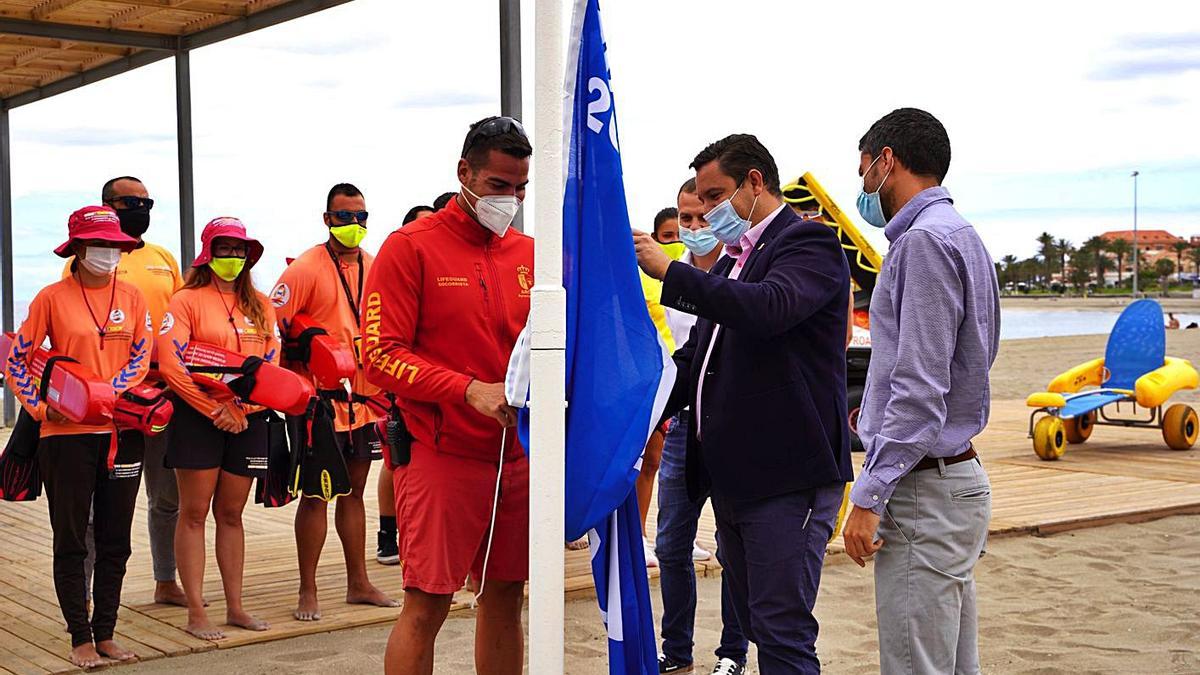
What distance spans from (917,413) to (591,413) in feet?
2.49

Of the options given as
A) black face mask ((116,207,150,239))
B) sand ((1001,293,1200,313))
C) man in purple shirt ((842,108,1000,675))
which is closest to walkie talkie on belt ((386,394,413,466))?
man in purple shirt ((842,108,1000,675))

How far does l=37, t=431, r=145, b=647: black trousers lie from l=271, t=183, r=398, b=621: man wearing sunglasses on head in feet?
3.10

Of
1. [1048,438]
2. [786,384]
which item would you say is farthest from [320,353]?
[1048,438]

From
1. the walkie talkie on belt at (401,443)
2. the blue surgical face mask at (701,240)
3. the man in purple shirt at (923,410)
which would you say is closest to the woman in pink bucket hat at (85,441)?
the walkie talkie on belt at (401,443)

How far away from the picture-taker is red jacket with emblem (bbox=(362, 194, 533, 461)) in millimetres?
3602

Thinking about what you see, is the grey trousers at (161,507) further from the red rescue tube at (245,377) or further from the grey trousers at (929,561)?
the grey trousers at (929,561)

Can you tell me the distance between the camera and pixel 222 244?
5.68 meters

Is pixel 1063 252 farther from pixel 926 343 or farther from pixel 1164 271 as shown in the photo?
pixel 926 343

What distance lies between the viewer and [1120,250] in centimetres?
10188

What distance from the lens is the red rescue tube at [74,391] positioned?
496cm

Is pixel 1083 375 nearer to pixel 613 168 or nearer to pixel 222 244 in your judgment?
pixel 222 244

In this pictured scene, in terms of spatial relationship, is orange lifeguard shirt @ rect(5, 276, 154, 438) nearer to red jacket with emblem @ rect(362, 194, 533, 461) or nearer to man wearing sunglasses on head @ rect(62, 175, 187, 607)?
man wearing sunglasses on head @ rect(62, 175, 187, 607)

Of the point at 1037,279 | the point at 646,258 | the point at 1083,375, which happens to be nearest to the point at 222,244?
the point at 646,258

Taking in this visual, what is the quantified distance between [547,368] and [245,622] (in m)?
3.60
